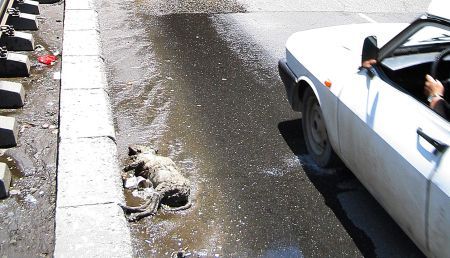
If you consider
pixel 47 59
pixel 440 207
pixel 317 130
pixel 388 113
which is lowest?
pixel 47 59

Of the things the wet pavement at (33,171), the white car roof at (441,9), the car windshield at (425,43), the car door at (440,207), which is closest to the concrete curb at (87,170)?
the wet pavement at (33,171)

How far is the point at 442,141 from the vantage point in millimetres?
3064

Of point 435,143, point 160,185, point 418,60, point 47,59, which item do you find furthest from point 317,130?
point 47,59

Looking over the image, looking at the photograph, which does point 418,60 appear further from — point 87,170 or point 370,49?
point 87,170

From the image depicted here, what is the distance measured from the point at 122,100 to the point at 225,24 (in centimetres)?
359

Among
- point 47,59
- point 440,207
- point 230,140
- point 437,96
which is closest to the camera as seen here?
point 440,207

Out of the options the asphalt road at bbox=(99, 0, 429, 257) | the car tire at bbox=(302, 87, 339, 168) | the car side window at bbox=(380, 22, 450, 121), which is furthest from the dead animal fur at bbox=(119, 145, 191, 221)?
the car side window at bbox=(380, 22, 450, 121)

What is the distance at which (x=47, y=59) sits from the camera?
709 centimetres

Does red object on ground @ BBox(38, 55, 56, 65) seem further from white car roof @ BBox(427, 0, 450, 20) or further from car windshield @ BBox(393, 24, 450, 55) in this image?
white car roof @ BBox(427, 0, 450, 20)

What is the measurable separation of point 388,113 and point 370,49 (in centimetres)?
60

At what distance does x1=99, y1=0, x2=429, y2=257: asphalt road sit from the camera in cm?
401

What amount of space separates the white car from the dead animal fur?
1.37m

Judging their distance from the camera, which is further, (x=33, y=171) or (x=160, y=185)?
(x=33, y=171)

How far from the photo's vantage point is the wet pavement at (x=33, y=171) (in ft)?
12.8
